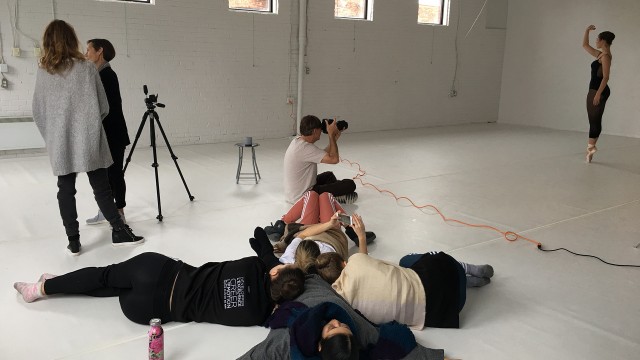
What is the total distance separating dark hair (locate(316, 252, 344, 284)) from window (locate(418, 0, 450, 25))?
784cm

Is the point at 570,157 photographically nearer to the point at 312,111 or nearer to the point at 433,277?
the point at 312,111

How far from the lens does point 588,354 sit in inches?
91.8

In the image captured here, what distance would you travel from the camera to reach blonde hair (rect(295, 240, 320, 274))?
2483 millimetres

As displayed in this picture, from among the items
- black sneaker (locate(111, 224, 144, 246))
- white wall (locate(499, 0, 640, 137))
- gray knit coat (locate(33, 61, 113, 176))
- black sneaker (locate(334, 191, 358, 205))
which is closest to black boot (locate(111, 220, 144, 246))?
black sneaker (locate(111, 224, 144, 246))

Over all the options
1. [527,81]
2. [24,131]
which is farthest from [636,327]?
[527,81]

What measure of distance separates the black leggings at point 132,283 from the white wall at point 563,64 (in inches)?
362

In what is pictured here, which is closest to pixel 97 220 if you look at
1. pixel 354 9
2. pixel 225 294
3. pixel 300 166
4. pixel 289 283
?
pixel 300 166

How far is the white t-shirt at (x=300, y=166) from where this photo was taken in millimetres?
4094

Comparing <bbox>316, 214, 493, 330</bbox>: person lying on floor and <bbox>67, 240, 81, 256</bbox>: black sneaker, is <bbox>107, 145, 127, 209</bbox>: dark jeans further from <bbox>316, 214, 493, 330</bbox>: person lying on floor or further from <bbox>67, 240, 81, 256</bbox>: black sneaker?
<bbox>316, 214, 493, 330</bbox>: person lying on floor

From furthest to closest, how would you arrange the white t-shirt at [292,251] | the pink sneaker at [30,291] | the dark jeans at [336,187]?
the dark jeans at [336,187] → the white t-shirt at [292,251] → the pink sneaker at [30,291]

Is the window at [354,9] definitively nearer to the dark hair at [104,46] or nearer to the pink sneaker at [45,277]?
the dark hair at [104,46]

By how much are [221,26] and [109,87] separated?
3.97 meters

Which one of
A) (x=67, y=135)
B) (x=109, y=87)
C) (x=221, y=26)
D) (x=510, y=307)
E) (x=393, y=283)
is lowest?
(x=510, y=307)

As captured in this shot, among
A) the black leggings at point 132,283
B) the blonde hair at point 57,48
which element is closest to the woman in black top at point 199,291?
the black leggings at point 132,283
